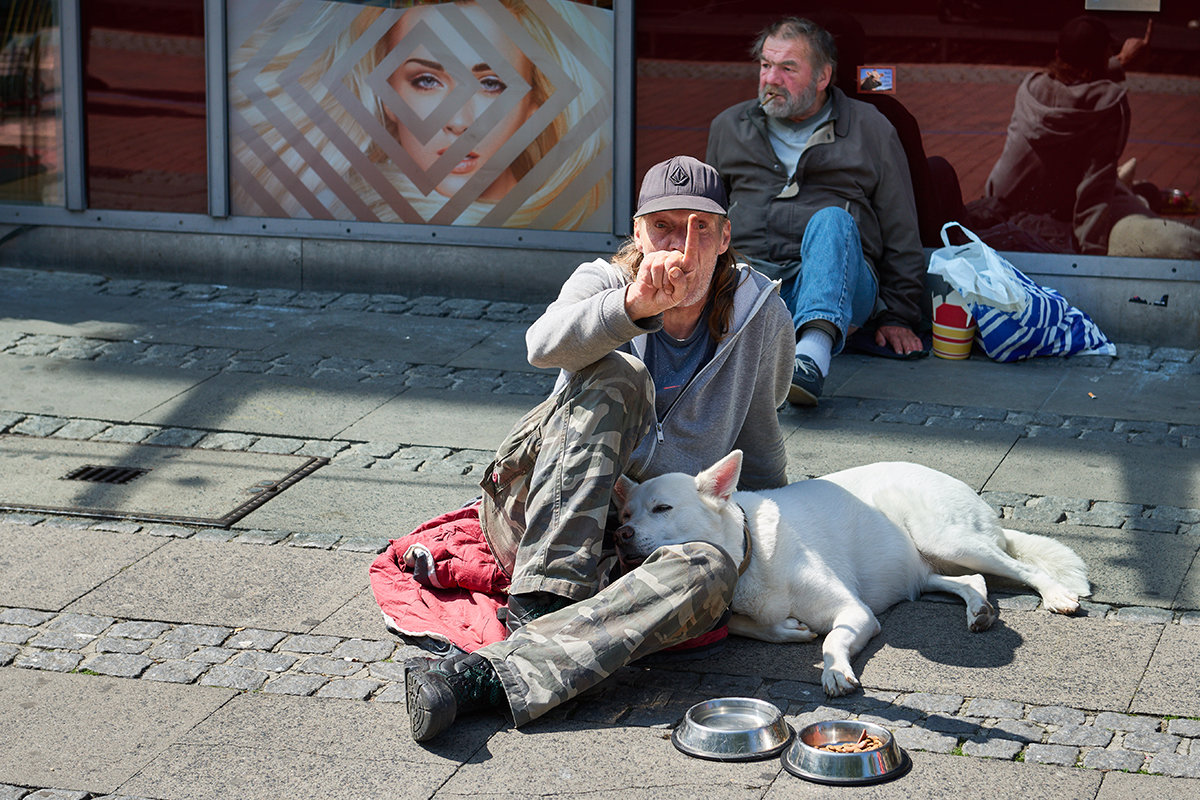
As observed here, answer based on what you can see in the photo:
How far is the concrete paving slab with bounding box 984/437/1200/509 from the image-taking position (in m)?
5.48

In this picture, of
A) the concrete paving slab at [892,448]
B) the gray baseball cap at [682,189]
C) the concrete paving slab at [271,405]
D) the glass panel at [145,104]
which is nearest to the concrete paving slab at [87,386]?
the concrete paving slab at [271,405]

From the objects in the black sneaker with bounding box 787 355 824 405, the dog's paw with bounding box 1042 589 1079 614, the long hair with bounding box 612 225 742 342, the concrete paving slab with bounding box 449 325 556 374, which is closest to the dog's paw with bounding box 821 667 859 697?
the dog's paw with bounding box 1042 589 1079 614

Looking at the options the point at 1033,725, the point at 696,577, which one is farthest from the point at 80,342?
the point at 1033,725

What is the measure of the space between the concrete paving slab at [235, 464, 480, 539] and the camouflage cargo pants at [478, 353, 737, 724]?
125 cm

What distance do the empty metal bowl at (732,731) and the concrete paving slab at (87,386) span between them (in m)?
3.65

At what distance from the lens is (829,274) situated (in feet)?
22.8

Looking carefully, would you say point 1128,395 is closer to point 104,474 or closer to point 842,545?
point 842,545

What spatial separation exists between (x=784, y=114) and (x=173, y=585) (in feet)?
13.0

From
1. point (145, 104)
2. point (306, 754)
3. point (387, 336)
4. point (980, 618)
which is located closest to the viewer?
point (306, 754)

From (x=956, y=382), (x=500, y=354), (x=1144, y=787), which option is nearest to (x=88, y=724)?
(x=1144, y=787)

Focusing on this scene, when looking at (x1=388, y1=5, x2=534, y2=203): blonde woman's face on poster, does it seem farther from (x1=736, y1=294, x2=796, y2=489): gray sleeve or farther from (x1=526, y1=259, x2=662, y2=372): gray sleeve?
(x1=526, y1=259, x2=662, y2=372): gray sleeve

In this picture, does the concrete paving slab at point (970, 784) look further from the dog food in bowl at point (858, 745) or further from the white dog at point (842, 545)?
the white dog at point (842, 545)

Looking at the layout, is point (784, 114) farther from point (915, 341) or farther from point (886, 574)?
point (886, 574)

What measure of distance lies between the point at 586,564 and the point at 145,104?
20.5 ft
